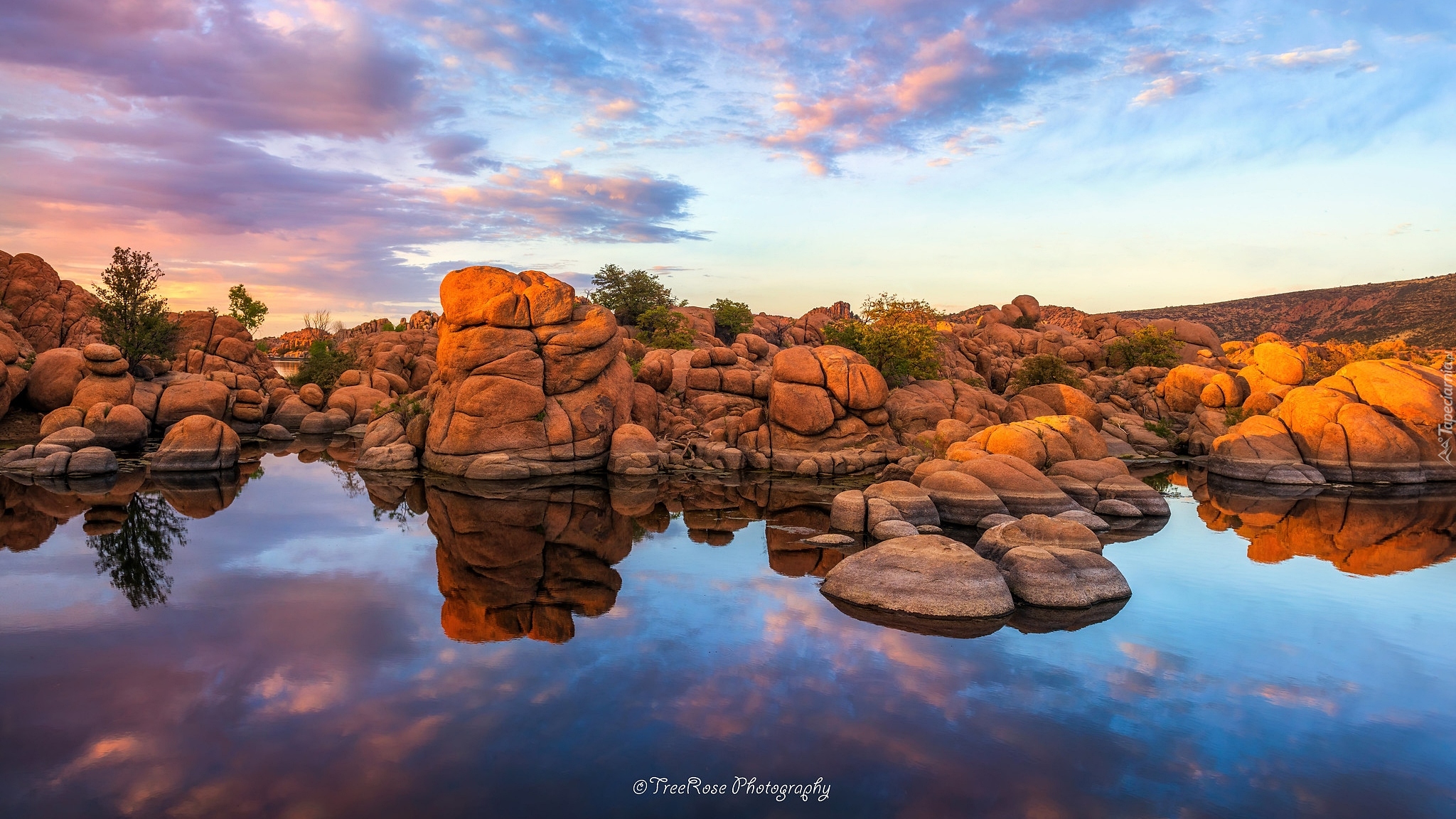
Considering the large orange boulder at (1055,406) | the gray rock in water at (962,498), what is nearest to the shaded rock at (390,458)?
the gray rock in water at (962,498)

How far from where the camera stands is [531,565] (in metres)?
19.8

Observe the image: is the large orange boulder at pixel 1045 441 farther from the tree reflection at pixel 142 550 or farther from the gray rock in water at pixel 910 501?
the tree reflection at pixel 142 550

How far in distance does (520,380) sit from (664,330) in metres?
26.1

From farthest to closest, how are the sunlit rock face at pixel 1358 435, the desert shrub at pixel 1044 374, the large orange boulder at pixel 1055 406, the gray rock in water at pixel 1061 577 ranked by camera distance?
the desert shrub at pixel 1044 374 < the large orange boulder at pixel 1055 406 < the sunlit rock face at pixel 1358 435 < the gray rock in water at pixel 1061 577

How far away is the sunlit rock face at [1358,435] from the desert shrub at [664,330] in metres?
35.5

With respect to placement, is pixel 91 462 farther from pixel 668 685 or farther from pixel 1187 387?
pixel 1187 387

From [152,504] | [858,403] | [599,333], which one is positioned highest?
[599,333]

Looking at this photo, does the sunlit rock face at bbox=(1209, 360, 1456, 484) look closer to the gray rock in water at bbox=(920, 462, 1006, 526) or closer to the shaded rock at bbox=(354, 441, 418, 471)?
the gray rock in water at bbox=(920, 462, 1006, 526)

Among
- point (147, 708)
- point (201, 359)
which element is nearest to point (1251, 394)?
point (147, 708)

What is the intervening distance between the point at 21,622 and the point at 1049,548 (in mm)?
21818

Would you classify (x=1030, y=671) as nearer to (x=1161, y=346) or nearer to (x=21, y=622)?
(x=21, y=622)

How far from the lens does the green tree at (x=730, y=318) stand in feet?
238

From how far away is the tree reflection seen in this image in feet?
57.7

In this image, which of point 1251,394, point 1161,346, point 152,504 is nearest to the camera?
point 152,504
